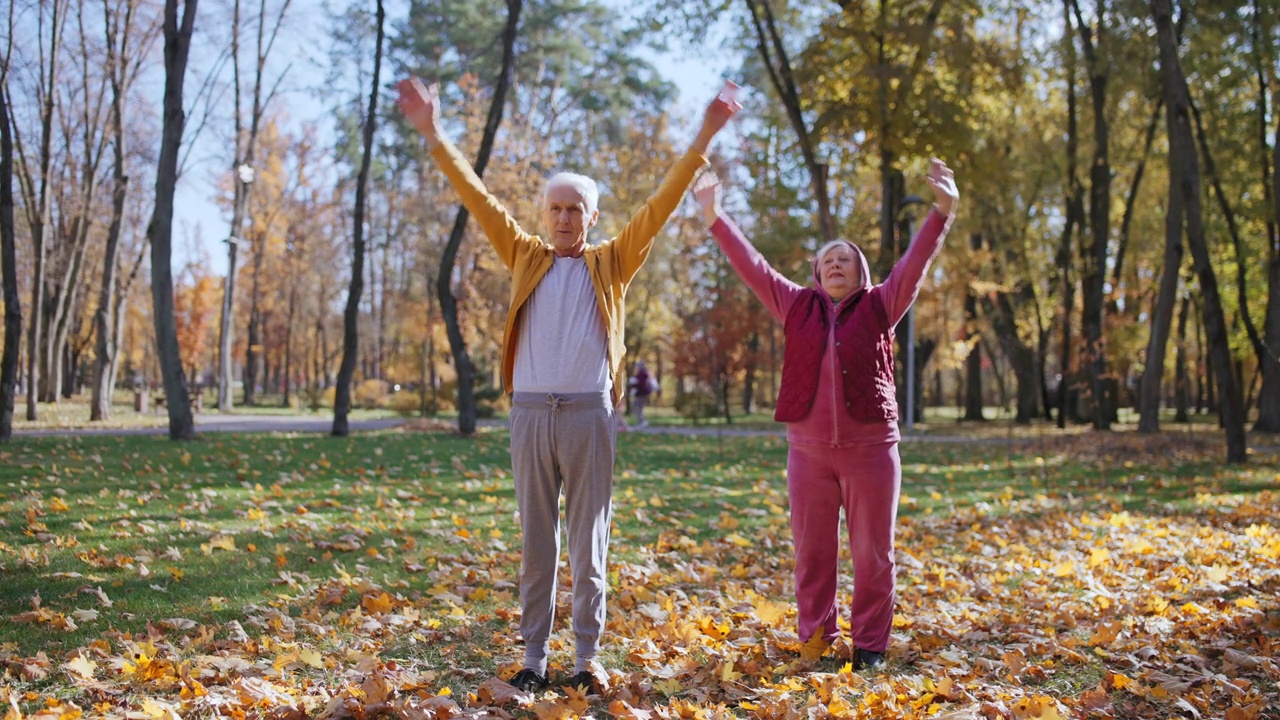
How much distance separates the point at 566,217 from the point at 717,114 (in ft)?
2.58

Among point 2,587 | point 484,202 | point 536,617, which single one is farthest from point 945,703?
point 2,587

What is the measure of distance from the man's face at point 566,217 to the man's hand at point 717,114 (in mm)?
548

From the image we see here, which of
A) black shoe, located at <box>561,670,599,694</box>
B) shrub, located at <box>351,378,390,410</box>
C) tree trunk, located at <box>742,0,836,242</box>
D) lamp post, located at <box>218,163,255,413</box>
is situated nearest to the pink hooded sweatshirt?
black shoe, located at <box>561,670,599,694</box>

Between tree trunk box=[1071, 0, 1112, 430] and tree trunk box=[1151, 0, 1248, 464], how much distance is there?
7.18 m

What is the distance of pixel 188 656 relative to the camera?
4.06m

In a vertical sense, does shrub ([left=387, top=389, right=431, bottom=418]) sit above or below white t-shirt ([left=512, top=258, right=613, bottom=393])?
below

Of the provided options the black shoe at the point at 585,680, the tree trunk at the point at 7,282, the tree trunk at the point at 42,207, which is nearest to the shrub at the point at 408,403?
the tree trunk at the point at 42,207

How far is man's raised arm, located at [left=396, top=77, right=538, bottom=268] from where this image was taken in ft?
13.1

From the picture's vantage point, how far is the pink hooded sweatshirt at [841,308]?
4.33m

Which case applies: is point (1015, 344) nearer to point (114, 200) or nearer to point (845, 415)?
point (114, 200)

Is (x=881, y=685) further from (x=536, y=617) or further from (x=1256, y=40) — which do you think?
(x=1256, y=40)

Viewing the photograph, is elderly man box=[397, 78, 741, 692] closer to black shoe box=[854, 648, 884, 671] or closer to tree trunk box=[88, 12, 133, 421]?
black shoe box=[854, 648, 884, 671]

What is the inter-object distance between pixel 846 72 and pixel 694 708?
54.5ft

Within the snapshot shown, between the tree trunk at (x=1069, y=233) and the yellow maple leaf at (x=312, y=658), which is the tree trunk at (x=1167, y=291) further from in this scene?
the yellow maple leaf at (x=312, y=658)
